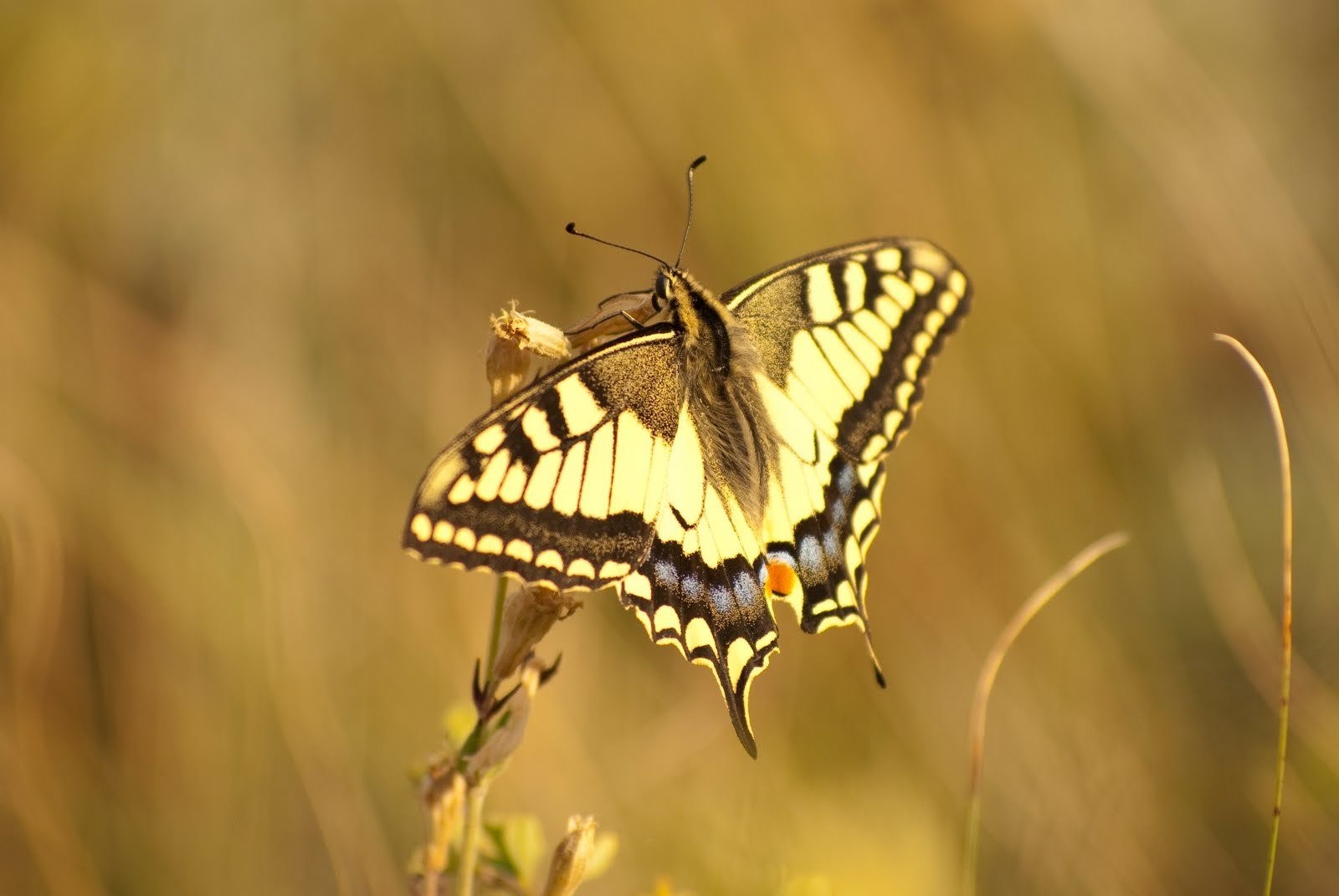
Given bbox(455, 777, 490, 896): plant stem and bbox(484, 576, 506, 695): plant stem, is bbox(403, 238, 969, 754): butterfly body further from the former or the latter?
bbox(455, 777, 490, 896): plant stem

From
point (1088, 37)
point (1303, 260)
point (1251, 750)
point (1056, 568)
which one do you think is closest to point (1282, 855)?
point (1251, 750)

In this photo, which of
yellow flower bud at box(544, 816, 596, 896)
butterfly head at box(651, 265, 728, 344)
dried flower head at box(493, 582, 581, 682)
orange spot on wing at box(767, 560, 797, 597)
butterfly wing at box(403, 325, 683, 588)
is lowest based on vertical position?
yellow flower bud at box(544, 816, 596, 896)

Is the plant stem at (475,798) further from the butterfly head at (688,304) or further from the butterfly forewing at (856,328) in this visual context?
the butterfly forewing at (856,328)

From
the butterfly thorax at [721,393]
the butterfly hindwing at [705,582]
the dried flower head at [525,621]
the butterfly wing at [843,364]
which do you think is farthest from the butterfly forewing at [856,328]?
the dried flower head at [525,621]

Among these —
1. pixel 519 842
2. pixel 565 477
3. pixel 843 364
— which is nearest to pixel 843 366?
pixel 843 364

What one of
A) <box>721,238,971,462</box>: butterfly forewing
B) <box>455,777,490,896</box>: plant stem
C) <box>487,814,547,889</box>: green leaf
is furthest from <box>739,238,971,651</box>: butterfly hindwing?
<box>455,777,490,896</box>: plant stem

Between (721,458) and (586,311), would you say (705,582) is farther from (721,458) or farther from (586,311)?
(586,311)
